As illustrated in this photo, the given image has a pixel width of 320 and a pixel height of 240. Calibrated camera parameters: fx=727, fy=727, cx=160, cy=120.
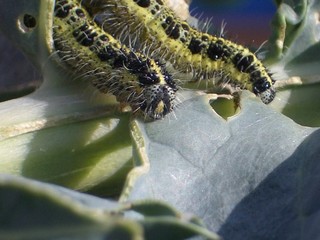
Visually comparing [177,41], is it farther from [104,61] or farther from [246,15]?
[246,15]

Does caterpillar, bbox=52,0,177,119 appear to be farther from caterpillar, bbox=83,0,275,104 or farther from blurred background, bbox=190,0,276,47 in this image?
blurred background, bbox=190,0,276,47

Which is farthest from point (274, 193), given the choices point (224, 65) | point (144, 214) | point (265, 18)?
point (265, 18)

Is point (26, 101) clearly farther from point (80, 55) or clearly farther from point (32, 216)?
point (32, 216)

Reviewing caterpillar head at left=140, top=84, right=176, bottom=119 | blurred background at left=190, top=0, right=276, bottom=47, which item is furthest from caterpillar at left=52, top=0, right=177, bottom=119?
blurred background at left=190, top=0, right=276, bottom=47

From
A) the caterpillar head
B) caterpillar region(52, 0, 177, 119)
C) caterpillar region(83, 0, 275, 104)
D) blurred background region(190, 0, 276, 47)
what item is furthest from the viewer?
blurred background region(190, 0, 276, 47)

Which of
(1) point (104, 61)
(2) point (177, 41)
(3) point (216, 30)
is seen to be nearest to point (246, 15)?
(3) point (216, 30)

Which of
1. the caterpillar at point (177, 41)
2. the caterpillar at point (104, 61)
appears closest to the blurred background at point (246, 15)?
the caterpillar at point (177, 41)

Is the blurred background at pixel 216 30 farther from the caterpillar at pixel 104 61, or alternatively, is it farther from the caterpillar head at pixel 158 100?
the caterpillar head at pixel 158 100
